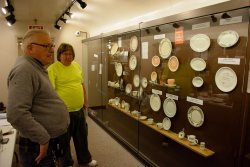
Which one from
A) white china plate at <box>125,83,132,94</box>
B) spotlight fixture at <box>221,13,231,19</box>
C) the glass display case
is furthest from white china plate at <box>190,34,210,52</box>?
white china plate at <box>125,83,132,94</box>

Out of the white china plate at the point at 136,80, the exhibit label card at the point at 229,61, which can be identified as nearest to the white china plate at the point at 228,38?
the exhibit label card at the point at 229,61

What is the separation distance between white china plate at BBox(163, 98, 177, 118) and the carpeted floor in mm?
885

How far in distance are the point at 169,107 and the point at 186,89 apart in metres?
0.36

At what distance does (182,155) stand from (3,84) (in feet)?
15.2

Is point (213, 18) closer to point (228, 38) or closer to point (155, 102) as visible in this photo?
point (228, 38)

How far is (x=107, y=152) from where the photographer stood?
10.4ft

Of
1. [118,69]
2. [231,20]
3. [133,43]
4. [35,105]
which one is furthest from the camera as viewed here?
[118,69]

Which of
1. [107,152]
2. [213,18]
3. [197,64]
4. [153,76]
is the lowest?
[107,152]

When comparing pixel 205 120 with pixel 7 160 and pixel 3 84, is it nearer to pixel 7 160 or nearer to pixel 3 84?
pixel 7 160

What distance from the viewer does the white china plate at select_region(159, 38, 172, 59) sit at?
2371 millimetres

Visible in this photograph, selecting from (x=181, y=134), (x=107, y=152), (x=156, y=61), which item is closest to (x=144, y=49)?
(x=156, y=61)

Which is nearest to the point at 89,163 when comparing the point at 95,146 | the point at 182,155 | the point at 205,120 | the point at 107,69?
the point at 95,146

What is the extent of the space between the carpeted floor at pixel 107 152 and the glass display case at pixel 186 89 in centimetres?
14

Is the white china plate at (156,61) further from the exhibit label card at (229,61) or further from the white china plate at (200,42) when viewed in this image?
the exhibit label card at (229,61)
